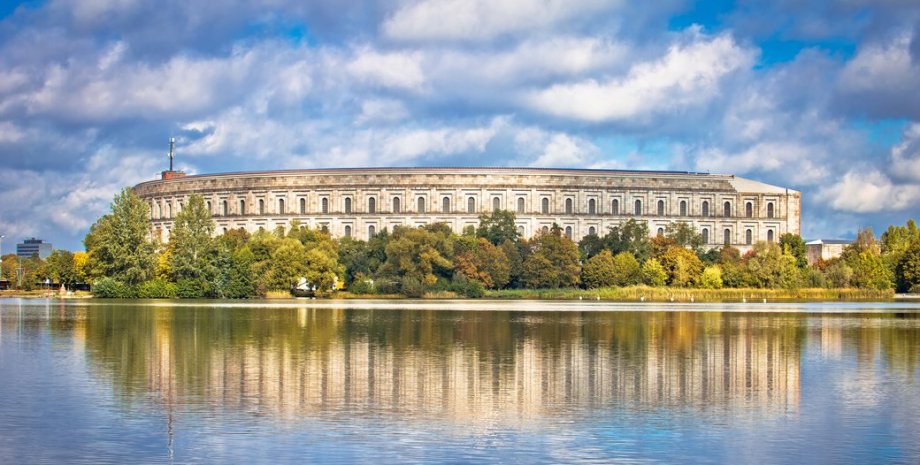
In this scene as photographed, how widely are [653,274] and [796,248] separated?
23.0 metres

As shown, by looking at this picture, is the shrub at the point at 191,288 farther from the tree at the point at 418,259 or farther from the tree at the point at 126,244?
the tree at the point at 418,259

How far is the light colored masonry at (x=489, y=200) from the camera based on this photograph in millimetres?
129500

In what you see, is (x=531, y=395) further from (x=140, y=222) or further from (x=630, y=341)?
(x=140, y=222)

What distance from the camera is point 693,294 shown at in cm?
→ 9162

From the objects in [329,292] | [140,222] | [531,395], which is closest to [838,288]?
[329,292]

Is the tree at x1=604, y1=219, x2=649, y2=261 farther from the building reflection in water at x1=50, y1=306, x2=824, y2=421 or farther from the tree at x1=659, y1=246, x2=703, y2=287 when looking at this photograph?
the building reflection in water at x1=50, y1=306, x2=824, y2=421

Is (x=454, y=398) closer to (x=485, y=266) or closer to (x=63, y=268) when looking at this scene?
(x=485, y=266)

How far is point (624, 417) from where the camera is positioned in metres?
17.6

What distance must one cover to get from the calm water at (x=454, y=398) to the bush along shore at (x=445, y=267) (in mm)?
47040

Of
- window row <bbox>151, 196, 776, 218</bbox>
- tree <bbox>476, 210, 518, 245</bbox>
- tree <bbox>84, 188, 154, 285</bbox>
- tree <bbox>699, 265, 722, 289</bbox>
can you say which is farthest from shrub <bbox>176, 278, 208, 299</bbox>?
window row <bbox>151, 196, 776, 218</bbox>

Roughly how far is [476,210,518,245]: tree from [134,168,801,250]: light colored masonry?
12262 mm

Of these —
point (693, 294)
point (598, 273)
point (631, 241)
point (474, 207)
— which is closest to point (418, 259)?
point (598, 273)

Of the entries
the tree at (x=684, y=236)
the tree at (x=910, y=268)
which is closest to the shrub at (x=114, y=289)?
the tree at (x=684, y=236)

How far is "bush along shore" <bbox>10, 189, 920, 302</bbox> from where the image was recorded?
3228 inches
